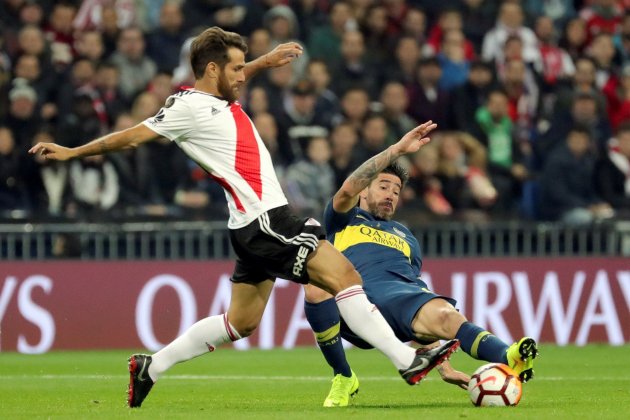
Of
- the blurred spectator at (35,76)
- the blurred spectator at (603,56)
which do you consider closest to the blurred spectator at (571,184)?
the blurred spectator at (603,56)

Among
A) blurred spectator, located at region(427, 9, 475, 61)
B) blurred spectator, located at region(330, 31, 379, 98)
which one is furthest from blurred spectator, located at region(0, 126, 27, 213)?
blurred spectator, located at region(427, 9, 475, 61)

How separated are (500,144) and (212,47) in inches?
388

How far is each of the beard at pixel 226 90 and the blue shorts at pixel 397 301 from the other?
179 centimetres

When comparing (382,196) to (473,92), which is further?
(473,92)

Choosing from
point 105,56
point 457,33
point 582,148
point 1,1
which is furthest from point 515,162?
point 1,1

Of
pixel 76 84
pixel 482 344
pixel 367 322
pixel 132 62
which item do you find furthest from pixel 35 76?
pixel 367 322

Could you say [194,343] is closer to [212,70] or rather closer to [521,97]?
[212,70]

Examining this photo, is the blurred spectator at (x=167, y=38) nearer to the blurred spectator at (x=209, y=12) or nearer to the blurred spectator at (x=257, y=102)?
the blurred spectator at (x=209, y=12)

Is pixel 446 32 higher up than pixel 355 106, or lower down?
higher up

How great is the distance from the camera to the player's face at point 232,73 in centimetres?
938

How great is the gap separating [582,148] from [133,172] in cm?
546

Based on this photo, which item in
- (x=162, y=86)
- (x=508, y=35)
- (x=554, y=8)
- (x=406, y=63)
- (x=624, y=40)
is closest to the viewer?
(x=162, y=86)

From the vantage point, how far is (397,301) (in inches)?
397

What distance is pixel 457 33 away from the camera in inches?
787
